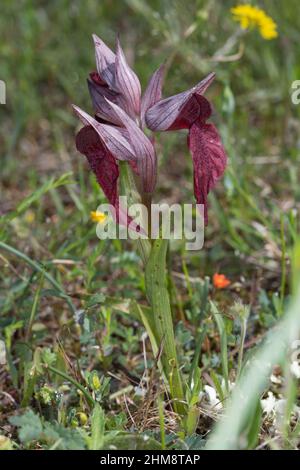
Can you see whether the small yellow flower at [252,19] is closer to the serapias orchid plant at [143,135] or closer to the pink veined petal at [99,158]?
the serapias orchid plant at [143,135]

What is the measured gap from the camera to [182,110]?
1.52 metres

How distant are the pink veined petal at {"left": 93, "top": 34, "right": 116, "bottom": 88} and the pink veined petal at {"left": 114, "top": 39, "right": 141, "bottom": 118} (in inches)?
1.3

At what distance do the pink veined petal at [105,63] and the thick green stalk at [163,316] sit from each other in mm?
393

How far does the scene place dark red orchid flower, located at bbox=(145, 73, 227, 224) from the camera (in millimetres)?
1522

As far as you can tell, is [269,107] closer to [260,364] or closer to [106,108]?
[106,108]

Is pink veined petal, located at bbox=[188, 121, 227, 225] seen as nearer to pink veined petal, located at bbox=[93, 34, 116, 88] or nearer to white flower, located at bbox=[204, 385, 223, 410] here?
pink veined petal, located at bbox=[93, 34, 116, 88]

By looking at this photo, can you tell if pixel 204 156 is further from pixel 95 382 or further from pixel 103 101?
pixel 95 382

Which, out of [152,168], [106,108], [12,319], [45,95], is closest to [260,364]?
[152,168]

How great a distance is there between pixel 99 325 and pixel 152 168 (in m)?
0.60

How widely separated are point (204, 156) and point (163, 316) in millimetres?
397

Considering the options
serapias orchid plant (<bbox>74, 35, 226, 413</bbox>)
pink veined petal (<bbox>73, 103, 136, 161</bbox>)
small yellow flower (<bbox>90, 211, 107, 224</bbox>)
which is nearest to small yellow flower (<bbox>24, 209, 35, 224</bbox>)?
small yellow flower (<bbox>90, 211, 107, 224</bbox>)

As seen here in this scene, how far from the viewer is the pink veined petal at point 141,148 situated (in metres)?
1.53

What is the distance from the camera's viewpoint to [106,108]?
1569 mm
